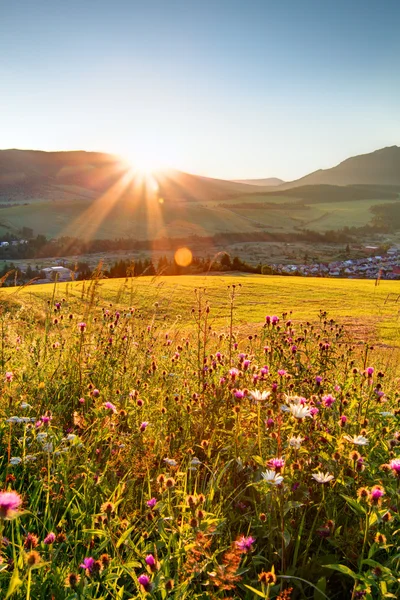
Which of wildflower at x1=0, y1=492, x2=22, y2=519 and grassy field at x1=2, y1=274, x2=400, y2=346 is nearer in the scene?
wildflower at x1=0, y1=492, x2=22, y2=519

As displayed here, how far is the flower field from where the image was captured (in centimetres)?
179

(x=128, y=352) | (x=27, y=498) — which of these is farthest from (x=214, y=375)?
(x=27, y=498)

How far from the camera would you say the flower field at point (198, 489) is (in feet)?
5.89

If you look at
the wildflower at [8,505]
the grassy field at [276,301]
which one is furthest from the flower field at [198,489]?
the grassy field at [276,301]

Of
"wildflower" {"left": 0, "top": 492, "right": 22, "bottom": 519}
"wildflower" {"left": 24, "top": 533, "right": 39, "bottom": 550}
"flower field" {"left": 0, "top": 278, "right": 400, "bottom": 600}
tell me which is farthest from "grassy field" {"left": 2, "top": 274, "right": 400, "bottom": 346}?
"wildflower" {"left": 0, "top": 492, "right": 22, "bottom": 519}

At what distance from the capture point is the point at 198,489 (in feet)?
9.02

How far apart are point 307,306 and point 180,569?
16674mm

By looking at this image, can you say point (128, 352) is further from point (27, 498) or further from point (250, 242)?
point (250, 242)

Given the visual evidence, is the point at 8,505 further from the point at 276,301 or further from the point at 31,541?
the point at 276,301

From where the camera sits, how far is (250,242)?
85.1 meters

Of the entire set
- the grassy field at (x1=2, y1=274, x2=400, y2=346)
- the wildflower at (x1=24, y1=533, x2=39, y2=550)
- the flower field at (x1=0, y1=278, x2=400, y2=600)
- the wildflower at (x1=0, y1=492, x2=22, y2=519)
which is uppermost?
the wildflower at (x1=0, y1=492, x2=22, y2=519)

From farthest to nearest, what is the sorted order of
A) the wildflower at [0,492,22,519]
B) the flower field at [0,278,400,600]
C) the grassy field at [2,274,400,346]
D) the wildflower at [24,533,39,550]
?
the grassy field at [2,274,400,346], the flower field at [0,278,400,600], the wildflower at [24,533,39,550], the wildflower at [0,492,22,519]

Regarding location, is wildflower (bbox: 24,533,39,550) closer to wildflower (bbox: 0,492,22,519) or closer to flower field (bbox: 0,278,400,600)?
flower field (bbox: 0,278,400,600)

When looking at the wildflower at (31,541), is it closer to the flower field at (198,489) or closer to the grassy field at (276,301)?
the flower field at (198,489)
